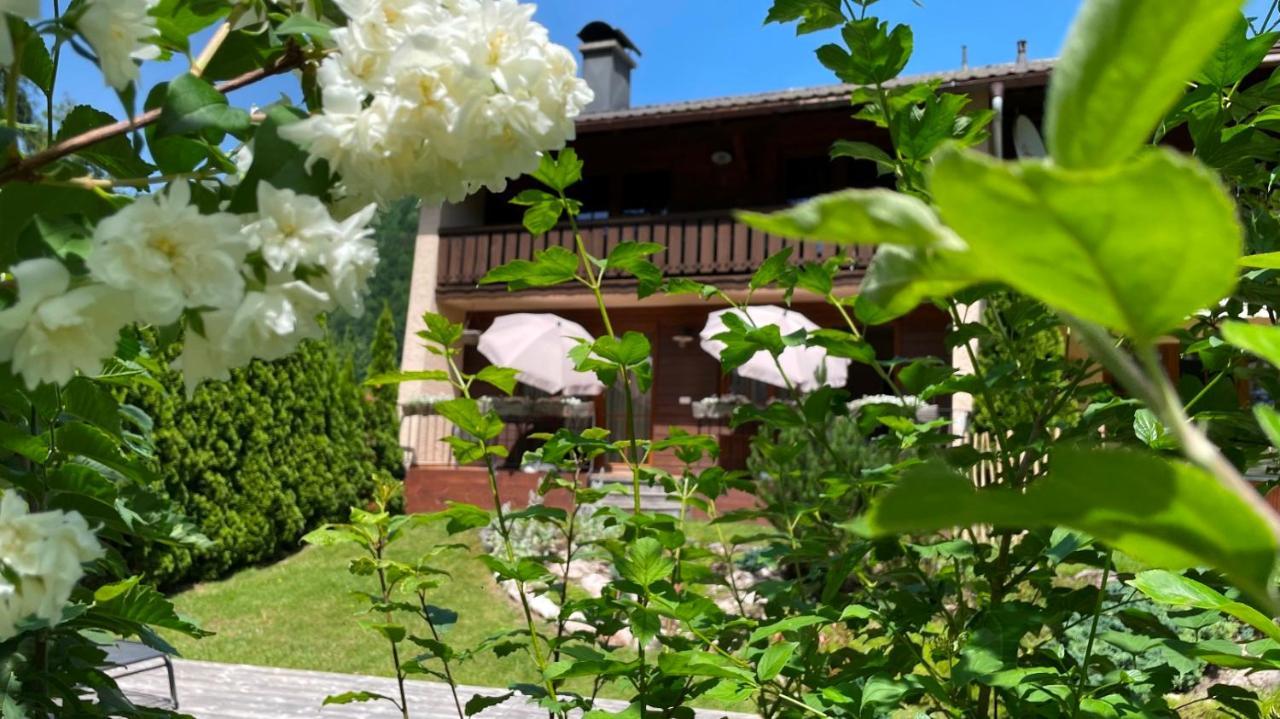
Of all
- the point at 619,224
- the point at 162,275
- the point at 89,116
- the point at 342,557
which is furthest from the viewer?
the point at 619,224

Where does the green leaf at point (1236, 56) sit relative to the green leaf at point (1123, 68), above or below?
above

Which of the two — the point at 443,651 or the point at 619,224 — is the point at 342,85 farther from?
the point at 619,224

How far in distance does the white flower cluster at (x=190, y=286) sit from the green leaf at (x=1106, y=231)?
53 cm

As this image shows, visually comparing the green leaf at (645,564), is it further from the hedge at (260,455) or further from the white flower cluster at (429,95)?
the hedge at (260,455)

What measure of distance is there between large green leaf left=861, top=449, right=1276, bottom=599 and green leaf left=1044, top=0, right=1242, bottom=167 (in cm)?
10

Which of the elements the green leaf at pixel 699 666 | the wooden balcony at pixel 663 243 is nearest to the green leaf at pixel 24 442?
the green leaf at pixel 699 666

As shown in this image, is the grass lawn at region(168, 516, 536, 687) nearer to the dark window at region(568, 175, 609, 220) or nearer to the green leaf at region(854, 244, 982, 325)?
the green leaf at region(854, 244, 982, 325)

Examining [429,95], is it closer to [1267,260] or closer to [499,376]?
[1267,260]

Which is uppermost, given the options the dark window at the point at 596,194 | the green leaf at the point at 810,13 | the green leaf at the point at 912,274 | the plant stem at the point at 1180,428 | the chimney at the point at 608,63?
the chimney at the point at 608,63

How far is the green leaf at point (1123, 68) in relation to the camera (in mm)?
301

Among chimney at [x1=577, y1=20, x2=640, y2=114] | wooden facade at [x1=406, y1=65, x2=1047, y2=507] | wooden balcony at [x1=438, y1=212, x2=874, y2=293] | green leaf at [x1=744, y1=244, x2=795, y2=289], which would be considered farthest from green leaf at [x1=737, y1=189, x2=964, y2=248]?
chimney at [x1=577, y1=20, x2=640, y2=114]

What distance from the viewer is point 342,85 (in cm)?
79

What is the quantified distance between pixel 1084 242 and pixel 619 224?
1394cm

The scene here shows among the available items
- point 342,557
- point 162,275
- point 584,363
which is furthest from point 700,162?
point 162,275
